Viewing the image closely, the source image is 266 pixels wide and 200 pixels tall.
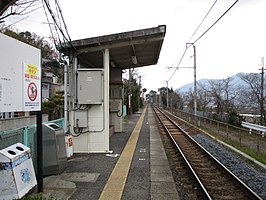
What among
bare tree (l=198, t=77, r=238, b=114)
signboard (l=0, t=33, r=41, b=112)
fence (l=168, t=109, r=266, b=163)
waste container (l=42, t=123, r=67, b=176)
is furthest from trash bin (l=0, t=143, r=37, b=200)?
bare tree (l=198, t=77, r=238, b=114)

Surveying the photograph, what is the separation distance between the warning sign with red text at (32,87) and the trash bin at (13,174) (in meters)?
0.81

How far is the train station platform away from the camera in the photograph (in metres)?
5.12

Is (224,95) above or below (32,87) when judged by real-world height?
above

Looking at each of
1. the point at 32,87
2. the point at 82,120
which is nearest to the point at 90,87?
the point at 82,120

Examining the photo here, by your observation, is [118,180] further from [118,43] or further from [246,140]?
[246,140]

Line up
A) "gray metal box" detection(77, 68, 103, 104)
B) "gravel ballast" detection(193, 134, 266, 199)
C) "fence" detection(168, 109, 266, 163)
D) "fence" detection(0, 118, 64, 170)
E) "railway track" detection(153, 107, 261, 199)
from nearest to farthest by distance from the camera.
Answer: "fence" detection(0, 118, 64, 170), "railway track" detection(153, 107, 261, 199), "gravel ballast" detection(193, 134, 266, 199), "gray metal box" detection(77, 68, 103, 104), "fence" detection(168, 109, 266, 163)

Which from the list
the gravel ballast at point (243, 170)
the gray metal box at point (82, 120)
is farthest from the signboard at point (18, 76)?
the gravel ballast at point (243, 170)

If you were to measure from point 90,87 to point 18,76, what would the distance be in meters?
4.64

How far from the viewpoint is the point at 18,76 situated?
4.46 m

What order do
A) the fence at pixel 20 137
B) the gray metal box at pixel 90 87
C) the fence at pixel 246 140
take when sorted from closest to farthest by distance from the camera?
the fence at pixel 20 137 < the gray metal box at pixel 90 87 < the fence at pixel 246 140

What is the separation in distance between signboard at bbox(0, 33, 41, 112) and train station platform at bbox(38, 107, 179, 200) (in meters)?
1.67

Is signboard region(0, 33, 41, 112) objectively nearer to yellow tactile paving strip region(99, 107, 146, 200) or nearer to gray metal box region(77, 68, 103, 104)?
yellow tactile paving strip region(99, 107, 146, 200)

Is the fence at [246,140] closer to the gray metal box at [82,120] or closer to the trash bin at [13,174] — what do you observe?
the gray metal box at [82,120]

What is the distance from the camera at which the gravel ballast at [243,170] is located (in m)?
6.11
